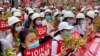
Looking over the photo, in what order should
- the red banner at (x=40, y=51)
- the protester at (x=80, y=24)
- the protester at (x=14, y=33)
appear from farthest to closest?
the protester at (x=80, y=24) < the protester at (x=14, y=33) < the red banner at (x=40, y=51)

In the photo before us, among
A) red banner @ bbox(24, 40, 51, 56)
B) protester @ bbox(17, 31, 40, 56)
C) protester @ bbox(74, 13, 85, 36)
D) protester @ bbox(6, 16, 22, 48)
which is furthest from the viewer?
protester @ bbox(74, 13, 85, 36)

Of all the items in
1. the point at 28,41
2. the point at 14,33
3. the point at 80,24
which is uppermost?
the point at 28,41

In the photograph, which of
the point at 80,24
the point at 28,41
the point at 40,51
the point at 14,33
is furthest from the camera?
the point at 80,24

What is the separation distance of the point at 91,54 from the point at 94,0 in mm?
28149

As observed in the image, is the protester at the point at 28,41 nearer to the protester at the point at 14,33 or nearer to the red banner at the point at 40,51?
the red banner at the point at 40,51

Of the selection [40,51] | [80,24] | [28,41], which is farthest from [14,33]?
[80,24]

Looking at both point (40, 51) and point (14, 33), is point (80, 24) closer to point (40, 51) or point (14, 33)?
point (14, 33)

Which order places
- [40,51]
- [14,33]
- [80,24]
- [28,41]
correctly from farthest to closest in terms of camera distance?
[80,24] → [14,33] → [28,41] → [40,51]

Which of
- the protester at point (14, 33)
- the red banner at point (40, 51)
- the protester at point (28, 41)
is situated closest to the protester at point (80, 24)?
the protester at point (14, 33)

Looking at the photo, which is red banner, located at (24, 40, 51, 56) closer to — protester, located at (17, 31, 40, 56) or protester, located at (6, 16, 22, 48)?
protester, located at (17, 31, 40, 56)

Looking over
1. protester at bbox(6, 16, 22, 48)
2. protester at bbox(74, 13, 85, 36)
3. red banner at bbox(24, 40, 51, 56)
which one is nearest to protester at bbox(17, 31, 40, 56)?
red banner at bbox(24, 40, 51, 56)

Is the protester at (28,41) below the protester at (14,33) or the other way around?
the other way around

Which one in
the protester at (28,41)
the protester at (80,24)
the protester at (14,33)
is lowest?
the protester at (80,24)

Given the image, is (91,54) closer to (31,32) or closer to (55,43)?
(55,43)
